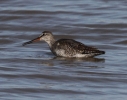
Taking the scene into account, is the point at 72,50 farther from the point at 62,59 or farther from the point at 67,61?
the point at 67,61

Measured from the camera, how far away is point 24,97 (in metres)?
9.77

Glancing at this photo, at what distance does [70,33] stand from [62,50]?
271 cm

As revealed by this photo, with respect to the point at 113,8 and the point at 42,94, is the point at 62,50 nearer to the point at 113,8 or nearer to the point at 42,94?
the point at 42,94

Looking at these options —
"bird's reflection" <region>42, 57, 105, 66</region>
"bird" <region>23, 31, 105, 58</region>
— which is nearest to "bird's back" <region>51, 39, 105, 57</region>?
"bird" <region>23, 31, 105, 58</region>

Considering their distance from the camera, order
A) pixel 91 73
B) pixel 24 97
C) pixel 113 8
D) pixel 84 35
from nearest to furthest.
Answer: pixel 24 97 → pixel 91 73 → pixel 84 35 → pixel 113 8

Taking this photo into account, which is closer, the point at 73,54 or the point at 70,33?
the point at 73,54

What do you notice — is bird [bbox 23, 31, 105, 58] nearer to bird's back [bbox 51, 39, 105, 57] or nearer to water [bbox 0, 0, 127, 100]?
bird's back [bbox 51, 39, 105, 57]

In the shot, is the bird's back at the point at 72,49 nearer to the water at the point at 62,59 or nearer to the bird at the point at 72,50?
the bird at the point at 72,50

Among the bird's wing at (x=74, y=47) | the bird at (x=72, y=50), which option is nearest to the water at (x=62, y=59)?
the bird at (x=72, y=50)

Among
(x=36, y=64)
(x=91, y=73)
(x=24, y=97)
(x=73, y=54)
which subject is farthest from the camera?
(x=73, y=54)

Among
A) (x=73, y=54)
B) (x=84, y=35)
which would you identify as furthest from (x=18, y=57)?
(x=84, y=35)

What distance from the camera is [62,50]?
13.6 meters

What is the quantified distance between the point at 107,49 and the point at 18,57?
7.32 ft

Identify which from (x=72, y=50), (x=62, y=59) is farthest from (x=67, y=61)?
(x=72, y=50)
